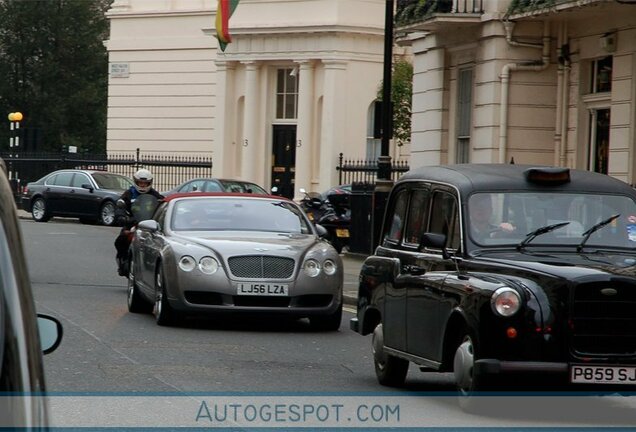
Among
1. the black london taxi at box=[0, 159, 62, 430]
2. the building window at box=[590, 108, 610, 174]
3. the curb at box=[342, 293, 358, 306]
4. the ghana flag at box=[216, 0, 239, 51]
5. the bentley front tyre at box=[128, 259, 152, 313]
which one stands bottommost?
the curb at box=[342, 293, 358, 306]

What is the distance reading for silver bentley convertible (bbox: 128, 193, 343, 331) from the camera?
1512 cm

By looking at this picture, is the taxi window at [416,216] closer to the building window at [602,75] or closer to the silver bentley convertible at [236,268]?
the silver bentley convertible at [236,268]

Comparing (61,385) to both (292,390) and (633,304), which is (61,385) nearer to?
(292,390)

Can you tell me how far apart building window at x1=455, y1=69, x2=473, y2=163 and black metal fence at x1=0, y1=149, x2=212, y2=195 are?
21144 mm

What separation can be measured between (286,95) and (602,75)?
76.2ft

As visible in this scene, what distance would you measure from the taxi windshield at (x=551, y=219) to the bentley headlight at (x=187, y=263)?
500 centimetres

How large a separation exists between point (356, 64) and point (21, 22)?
36.2 m

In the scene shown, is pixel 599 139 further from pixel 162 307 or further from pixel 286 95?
pixel 286 95

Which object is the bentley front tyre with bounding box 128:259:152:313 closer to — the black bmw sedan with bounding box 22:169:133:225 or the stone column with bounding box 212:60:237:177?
the black bmw sedan with bounding box 22:169:133:225

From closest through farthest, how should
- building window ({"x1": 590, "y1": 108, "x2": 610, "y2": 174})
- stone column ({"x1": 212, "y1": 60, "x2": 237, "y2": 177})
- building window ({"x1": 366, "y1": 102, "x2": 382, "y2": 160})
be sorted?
building window ({"x1": 590, "y1": 108, "x2": 610, "y2": 174})
building window ({"x1": 366, "y1": 102, "x2": 382, "y2": 160})
stone column ({"x1": 212, "y1": 60, "x2": 237, "y2": 177})

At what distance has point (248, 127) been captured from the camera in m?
47.7

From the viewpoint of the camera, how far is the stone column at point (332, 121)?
150ft

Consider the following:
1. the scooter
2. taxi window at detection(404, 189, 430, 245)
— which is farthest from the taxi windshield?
the scooter

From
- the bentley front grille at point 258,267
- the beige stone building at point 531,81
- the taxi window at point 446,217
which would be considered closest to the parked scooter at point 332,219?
the beige stone building at point 531,81
